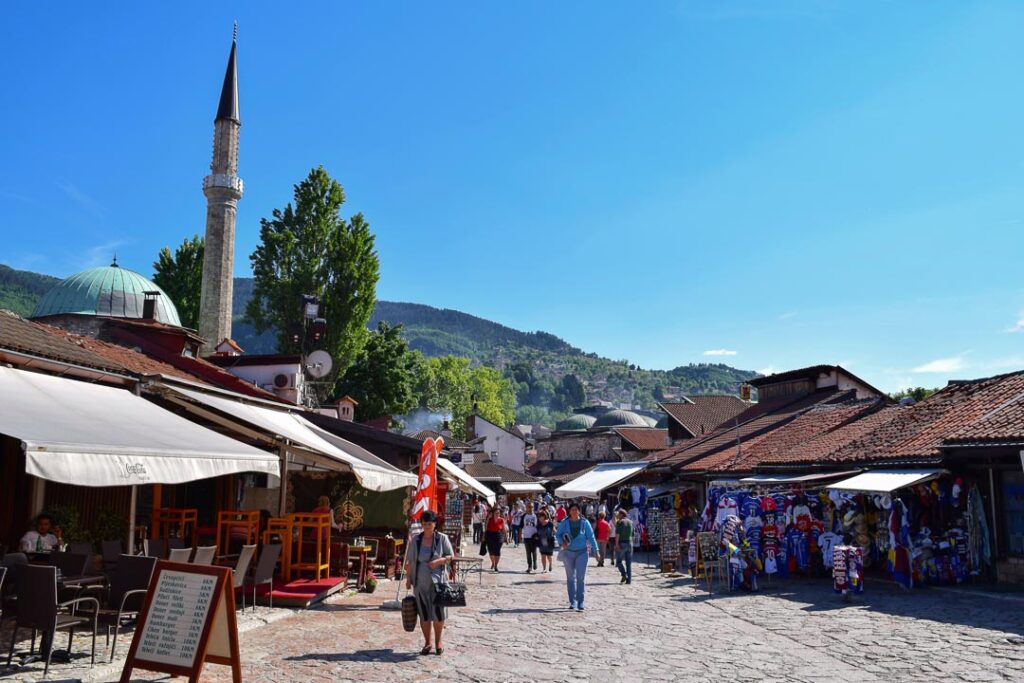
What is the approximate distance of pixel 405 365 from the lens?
4453 centimetres

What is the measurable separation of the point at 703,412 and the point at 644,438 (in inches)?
734

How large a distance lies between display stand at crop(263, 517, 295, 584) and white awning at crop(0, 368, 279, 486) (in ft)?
→ 8.87

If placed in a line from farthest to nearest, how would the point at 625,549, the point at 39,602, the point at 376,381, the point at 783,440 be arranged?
1. the point at 376,381
2. the point at 783,440
3. the point at 625,549
4. the point at 39,602

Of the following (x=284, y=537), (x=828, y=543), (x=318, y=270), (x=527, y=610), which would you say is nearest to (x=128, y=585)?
(x=284, y=537)

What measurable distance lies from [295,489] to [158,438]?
10912 millimetres

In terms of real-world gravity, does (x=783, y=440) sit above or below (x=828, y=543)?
above

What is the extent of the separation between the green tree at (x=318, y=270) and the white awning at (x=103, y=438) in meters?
28.3

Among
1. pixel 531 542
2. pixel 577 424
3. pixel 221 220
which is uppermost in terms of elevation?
pixel 221 220

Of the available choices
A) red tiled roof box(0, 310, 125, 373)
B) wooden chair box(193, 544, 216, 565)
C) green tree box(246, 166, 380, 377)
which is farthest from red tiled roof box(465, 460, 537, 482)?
wooden chair box(193, 544, 216, 565)

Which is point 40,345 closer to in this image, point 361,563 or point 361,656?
point 361,563

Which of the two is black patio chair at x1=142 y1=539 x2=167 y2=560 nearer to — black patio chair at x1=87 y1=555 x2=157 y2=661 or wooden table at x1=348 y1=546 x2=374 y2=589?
black patio chair at x1=87 y1=555 x2=157 y2=661

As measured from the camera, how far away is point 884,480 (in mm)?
14195

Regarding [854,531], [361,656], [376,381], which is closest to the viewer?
[361,656]

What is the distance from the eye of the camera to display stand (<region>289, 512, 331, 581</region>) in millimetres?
12594
